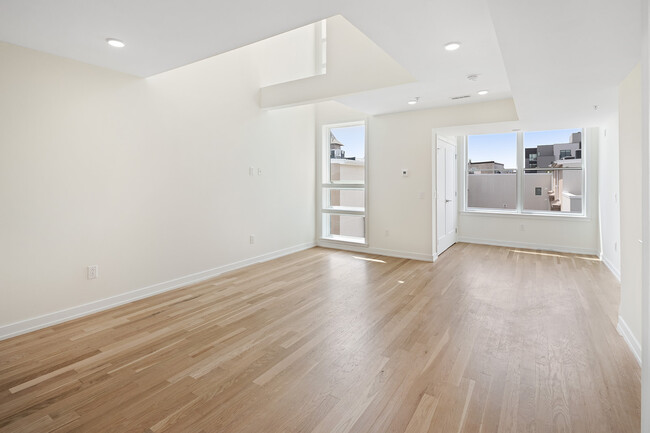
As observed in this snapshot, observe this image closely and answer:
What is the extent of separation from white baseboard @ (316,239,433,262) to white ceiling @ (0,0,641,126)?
2.88 metres

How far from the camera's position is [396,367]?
7.49ft

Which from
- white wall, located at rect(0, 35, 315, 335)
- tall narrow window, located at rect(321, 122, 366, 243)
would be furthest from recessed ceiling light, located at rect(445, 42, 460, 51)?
tall narrow window, located at rect(321, 122, 366, 243)

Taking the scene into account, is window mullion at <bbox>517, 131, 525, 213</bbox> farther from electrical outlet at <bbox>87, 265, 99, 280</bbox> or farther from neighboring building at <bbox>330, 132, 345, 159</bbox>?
electrical outlet at <bbox>87, 265, 99, 280</bbox>

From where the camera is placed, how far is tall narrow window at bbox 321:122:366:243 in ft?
Result: 20.7

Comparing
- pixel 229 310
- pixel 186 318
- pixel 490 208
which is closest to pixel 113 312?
pixel 186 318

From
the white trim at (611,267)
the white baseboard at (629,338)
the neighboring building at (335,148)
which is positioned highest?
the neighboring building at (335,148)

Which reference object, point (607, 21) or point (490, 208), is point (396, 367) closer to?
point (607, 21)

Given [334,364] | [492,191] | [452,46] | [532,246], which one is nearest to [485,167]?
[492,191]

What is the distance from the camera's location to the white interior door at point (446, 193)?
5719 mm

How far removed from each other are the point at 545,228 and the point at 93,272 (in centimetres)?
703

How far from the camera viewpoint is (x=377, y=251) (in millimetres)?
5938

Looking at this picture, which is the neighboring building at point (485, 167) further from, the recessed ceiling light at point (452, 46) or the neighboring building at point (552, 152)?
the recessed ceiling light at point (452, 46)

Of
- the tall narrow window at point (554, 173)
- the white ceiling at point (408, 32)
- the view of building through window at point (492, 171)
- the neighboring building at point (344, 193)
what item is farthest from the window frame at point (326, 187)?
the tall narrow window at point (554, 173)

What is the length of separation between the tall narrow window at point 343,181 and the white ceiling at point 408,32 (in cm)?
305
